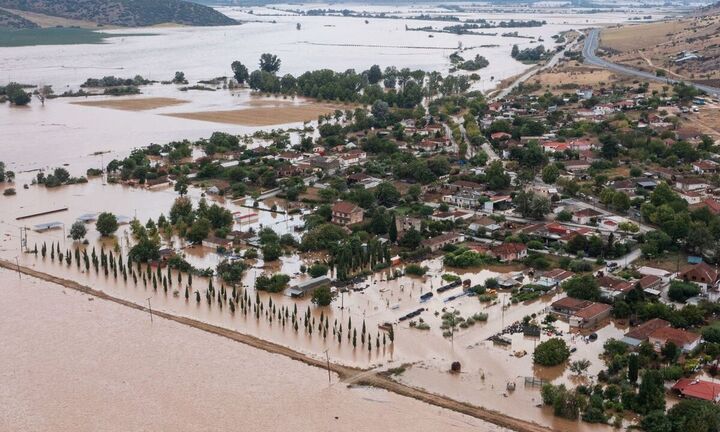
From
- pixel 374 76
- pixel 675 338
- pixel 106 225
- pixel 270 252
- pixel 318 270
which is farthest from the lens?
pixel 374 76

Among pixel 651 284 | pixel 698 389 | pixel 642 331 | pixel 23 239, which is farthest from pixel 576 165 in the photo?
pixel 23 239

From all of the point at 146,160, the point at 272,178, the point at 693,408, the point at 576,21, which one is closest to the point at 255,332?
the point at 693,408

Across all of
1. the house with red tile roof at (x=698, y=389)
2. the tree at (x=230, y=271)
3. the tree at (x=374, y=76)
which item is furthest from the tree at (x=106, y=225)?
the tree at (x=374, y=76)

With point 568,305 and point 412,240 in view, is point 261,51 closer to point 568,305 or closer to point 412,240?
point 412,240

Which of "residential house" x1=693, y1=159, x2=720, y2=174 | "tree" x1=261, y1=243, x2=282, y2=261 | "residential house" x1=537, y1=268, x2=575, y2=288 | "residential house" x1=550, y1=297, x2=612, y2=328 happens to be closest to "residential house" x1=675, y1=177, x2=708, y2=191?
"residential house" x1=693, y1=159, x2=720, y2=174

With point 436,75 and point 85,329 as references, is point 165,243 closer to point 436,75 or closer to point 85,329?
point 85,329

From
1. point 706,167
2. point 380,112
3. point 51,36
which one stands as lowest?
point 706,167

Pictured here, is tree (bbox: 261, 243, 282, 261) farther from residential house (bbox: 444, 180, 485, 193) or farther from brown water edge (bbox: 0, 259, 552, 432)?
residential house (bbox: 444, 180, 485, 193)
